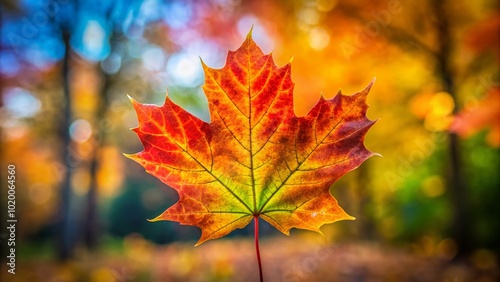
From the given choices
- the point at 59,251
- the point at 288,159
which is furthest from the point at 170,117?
the point at 59,251

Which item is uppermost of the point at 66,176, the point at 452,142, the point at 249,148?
the point at 66,176

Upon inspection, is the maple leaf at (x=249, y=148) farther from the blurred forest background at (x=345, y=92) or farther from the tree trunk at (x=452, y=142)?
the tree trunk at (x=452, y=142)

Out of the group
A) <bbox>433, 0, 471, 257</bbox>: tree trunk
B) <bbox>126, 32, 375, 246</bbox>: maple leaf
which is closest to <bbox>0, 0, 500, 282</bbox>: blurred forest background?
<bbox>433, 0, 471, 257</bbox>: tree trunk

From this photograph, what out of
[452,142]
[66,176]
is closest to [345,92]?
[452,142]

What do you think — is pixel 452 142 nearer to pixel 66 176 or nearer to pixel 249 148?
pixel 66 176

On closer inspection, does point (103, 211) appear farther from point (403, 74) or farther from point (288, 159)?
point (288, 159)

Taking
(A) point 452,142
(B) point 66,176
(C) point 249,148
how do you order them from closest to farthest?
(C) point 249,148 < (A) point 452,142 < (B) point 66,176

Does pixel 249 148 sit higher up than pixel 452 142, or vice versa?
pixel 452 142

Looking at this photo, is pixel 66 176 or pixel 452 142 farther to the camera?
pixel 66 176
